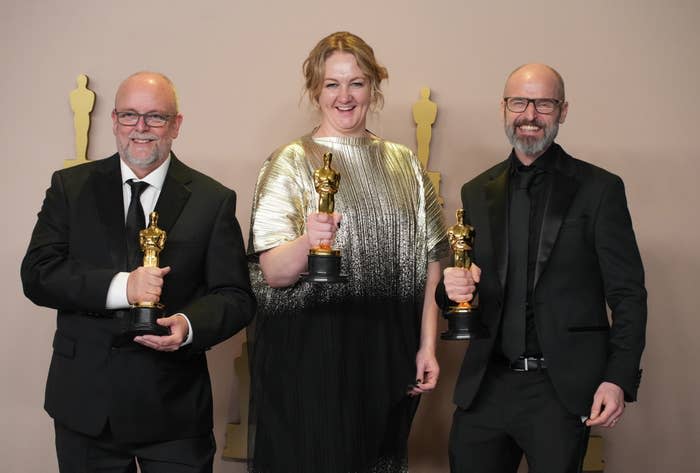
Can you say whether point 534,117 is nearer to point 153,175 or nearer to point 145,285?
point 153,175

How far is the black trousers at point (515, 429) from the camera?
123 inches

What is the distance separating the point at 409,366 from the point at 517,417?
41 centimetres

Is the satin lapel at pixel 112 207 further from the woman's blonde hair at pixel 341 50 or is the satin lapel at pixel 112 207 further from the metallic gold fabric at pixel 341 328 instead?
the woman's blonde hair at pixel 341 50

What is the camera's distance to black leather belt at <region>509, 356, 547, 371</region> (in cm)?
317

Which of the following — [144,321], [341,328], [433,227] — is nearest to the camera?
[144,321]

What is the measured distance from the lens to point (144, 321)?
2.76 meters

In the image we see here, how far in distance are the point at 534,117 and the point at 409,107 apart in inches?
49.9

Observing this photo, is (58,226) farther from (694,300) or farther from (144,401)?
(694,300)

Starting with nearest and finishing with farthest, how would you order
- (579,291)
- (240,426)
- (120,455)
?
(120,455) < (579,291) < (240,426)

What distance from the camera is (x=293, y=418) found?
329cm

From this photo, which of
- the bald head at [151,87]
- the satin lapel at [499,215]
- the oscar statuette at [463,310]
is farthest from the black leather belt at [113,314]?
the satin lapel at [499,215]

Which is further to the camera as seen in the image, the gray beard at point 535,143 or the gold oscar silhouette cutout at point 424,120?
the gold oscar silhouette cutout at point 424,120

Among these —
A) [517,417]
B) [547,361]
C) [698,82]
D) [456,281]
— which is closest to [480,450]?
[517,417]

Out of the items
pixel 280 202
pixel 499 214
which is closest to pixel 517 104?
pixel 499 214
